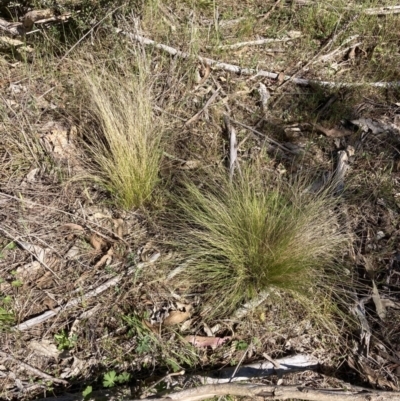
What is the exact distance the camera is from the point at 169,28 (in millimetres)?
4090

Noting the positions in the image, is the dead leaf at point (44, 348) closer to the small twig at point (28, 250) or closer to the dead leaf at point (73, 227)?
the small twig at point (28, 250)

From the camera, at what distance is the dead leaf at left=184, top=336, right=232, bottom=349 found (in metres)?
2.49

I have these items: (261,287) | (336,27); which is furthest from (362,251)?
(336,27)

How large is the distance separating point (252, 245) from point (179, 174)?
2.70 ft

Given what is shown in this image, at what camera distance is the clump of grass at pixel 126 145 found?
2.92 m

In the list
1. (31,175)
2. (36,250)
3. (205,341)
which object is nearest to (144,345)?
(205,341)

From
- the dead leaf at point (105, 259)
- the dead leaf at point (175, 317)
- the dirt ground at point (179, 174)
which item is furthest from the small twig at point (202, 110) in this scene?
the dead leaf at point (175, 317)

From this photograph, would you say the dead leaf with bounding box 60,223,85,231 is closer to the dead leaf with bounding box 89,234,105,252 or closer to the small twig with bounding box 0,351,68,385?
the dead leaf with bounding box 89,234,105,252

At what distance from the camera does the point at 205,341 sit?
2.49m

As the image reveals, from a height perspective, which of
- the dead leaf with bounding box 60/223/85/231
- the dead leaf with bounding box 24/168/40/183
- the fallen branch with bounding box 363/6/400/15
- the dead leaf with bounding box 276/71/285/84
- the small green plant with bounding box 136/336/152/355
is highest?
the dead leaf with bounding box 24/168/40/183

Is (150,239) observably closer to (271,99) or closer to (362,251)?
(362,251)

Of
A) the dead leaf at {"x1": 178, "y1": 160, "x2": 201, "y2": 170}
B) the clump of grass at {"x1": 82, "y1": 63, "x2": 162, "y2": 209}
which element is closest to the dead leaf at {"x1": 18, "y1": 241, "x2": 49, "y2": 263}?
the clump of grass at {"x1": 82, "y1": 63, "x2": 162, "y2": 209}

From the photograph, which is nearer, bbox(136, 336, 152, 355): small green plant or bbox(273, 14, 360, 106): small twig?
bbox(136, 336, 152, 355): small green plant

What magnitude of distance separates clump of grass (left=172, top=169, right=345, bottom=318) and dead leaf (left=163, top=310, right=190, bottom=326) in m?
0.15
